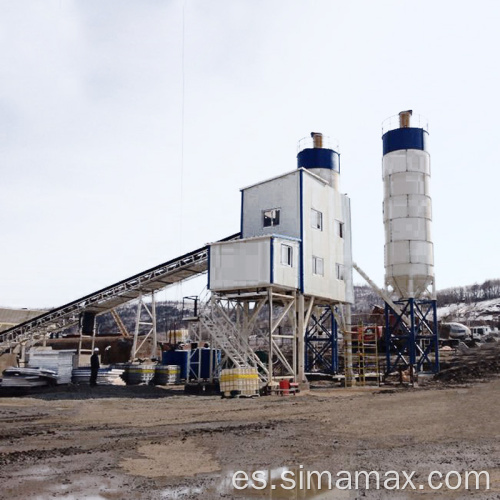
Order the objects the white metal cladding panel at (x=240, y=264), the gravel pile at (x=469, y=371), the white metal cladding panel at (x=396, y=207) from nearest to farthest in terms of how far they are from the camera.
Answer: the white metal cladding panel at (x=240, y=264), the gravel pile at (x=469, y=371), the white metal cladding panel at (x=396, y=207)

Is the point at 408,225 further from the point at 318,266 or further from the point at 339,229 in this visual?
the point at 318,266

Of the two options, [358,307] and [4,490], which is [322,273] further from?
[358,307]

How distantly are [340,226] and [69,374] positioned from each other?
15.8 metres

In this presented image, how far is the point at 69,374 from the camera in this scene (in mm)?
29438

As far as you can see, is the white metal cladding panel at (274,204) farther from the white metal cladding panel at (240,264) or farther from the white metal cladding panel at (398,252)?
the white metal cladding panel at (398,252)

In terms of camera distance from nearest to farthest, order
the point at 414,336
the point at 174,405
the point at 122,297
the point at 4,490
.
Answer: the point at 4,490 < the point at 174,405 < the point at 414,336 < the point at 122,297

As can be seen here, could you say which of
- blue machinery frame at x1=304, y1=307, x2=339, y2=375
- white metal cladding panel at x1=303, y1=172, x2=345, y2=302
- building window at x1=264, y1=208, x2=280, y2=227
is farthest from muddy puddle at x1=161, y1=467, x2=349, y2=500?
blue machinery frame at x1=304, y1=307, x2=339, y2=375

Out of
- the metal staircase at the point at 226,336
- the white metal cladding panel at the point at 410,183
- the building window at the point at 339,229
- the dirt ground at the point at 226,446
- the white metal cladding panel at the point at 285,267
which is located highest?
the white metal cladding panel at the point at 410,183

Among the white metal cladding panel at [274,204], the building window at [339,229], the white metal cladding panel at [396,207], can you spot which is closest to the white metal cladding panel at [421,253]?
the white metal cladding panel at [396,207]

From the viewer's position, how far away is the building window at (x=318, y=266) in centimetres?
2823

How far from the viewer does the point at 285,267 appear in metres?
26.0

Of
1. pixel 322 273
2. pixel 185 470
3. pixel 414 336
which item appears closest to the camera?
pixel 185 470

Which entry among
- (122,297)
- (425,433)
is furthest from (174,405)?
(122,297)

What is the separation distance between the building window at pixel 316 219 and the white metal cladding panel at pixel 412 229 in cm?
584
